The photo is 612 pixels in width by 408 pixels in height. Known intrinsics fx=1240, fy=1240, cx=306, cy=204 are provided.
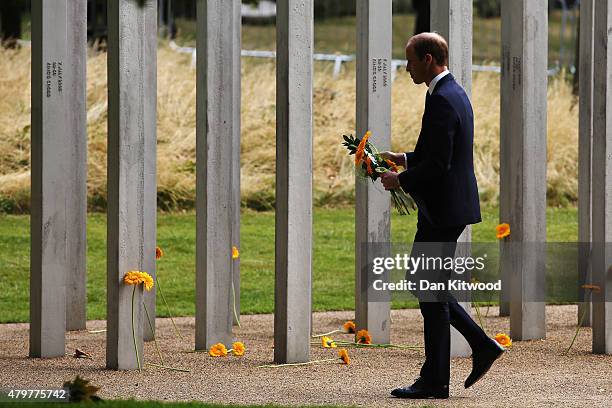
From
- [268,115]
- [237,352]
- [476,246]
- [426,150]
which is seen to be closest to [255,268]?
[476,246]

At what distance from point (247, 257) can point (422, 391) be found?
7583 millimetres

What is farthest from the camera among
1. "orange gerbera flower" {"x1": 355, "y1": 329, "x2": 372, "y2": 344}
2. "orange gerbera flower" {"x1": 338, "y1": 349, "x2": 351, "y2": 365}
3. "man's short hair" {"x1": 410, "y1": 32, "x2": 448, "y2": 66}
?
"orange gerbera flower" {"x1": 355, "y1": 329, "x2": 372, "y2": 344}

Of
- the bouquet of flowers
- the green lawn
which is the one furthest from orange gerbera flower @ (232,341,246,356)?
→ the green lawn

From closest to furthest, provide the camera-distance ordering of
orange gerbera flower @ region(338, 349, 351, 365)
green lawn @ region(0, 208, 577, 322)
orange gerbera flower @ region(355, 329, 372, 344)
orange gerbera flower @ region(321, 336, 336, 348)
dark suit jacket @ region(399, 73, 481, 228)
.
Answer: dark suit jacket @ region(399, 73, 481, 228) → orange gerbera flower @ region(338, 349, 351, 365) → orange gerbera flower @ region(321, 336, 336, 348) → orange gerbera flower @ region(355, 329, 372, 344) → green lawn @ region(0, 208, 577, 322)

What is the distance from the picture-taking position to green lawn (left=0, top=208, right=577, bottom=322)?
11.2 meters

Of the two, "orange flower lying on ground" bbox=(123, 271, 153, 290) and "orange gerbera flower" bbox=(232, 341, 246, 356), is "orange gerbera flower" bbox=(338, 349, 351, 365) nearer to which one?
"orange gerbera flower" bbox=(232, 341, 246, 356)

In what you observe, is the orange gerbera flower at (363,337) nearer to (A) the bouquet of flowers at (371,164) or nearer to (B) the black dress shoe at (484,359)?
(A) the bouquet of flowers at (371,164)

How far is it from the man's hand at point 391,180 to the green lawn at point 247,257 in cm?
437

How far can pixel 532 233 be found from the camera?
863 cm

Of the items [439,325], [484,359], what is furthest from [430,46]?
[484,359]

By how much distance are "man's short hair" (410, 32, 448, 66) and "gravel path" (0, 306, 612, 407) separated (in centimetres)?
174

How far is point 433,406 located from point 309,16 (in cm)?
252

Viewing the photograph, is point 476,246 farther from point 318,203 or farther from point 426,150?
point 426,150

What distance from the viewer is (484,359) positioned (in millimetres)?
6312
